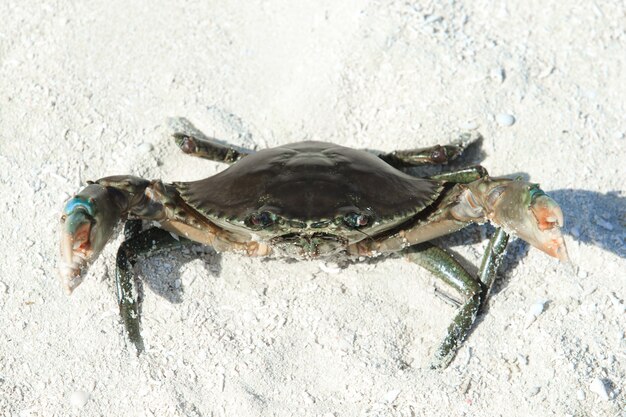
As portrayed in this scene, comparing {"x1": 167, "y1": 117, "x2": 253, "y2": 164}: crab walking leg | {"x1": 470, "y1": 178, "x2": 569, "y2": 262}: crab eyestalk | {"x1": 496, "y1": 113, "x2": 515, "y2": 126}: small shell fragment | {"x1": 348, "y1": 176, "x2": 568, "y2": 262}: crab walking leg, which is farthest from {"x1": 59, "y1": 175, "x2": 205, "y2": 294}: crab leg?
{"x1": 496, "y1": 113, "x2": 515, "y2": 126}: small shell fragment

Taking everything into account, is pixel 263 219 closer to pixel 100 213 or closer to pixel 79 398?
pixel 100 213

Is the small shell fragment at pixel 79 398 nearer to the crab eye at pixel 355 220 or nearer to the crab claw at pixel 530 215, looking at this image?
the crab eye at pixel 355 220

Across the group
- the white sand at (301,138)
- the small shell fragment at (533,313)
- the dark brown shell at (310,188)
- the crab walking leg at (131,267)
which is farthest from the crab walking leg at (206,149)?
the small shell fragment at (533,313)

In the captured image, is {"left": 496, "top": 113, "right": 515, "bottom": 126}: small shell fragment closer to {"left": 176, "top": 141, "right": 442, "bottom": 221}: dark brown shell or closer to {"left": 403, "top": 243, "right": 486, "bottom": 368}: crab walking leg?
{"left": 176, "top": 141, "right": 442, "bottom": 221}: dark brown shell

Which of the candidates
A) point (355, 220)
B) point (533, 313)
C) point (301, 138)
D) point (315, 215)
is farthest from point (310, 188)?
point (533, 313)

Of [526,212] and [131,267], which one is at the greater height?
[526,212]
